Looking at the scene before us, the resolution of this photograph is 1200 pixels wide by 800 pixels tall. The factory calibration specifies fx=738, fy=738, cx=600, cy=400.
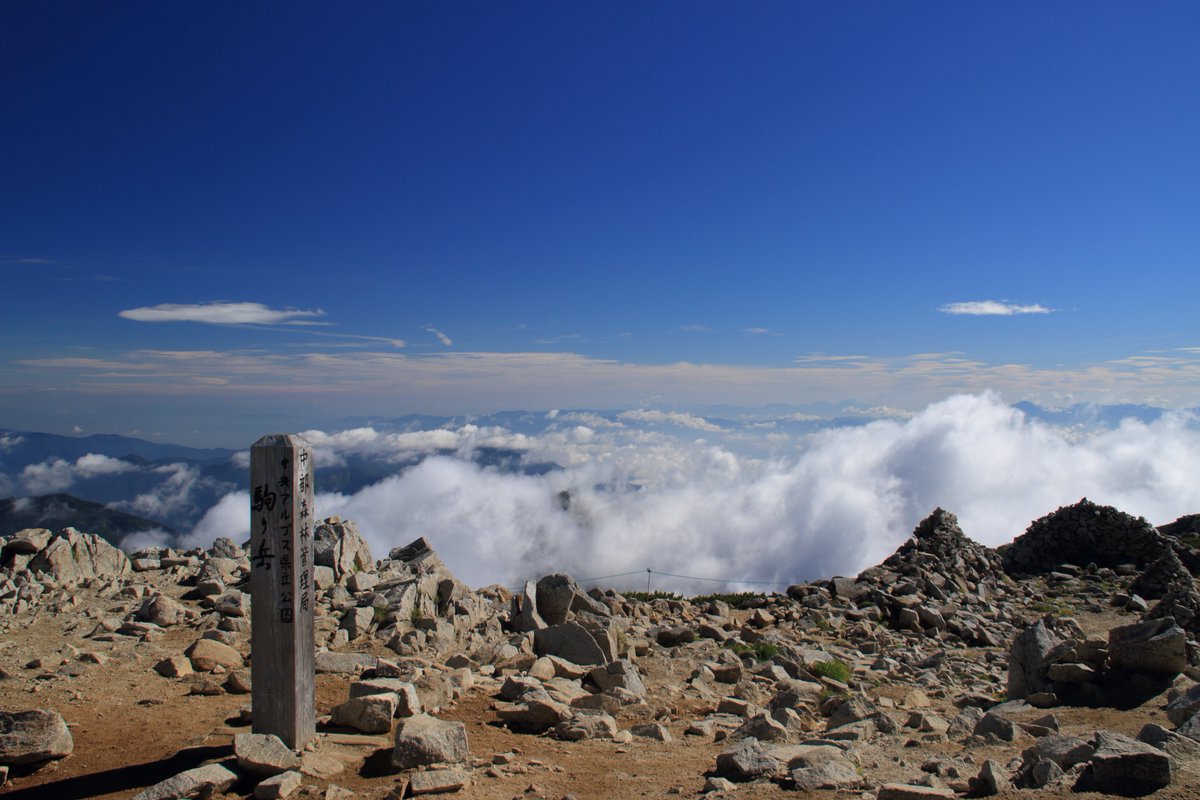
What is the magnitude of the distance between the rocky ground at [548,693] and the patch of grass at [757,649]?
87 millimetres

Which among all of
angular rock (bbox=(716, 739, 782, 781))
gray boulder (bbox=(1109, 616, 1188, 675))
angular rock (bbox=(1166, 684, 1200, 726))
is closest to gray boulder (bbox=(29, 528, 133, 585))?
angular rock (bbox=(716, 739, 782, 781))

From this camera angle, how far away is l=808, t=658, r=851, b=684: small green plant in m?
13.2

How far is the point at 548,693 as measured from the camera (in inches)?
378

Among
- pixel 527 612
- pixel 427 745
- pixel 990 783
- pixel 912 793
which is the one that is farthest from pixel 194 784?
pixel 527 612

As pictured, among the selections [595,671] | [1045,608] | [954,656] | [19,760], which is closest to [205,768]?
[19,760]

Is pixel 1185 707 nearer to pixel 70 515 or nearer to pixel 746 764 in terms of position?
pixel 746 764

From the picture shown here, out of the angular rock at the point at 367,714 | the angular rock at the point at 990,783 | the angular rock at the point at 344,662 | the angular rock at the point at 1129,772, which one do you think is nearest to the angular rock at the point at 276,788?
the angular rock at the point at 367,714

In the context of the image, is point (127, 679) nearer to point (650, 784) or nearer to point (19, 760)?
point (19, 760)

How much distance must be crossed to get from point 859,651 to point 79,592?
52.2ft

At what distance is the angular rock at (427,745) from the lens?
22.5 feet

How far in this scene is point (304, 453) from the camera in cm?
769

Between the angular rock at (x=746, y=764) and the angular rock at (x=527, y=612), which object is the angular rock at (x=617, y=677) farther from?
the angular rock at (x=746, y=764)

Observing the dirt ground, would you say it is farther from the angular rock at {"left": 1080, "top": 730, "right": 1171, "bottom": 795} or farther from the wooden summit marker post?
the wooden summit marker post

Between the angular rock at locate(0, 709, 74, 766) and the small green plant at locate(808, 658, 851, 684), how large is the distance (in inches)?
438
